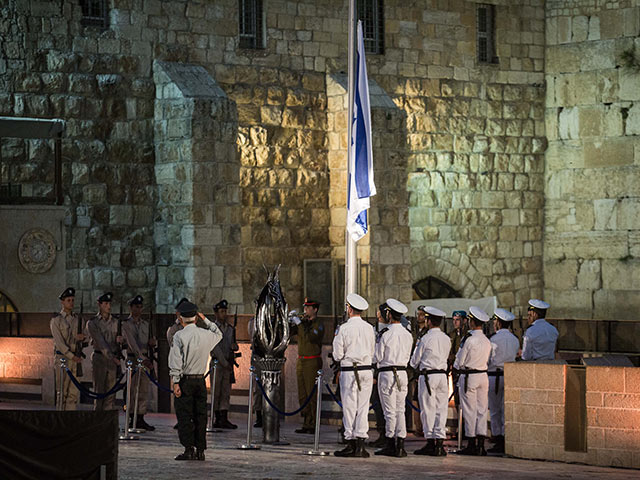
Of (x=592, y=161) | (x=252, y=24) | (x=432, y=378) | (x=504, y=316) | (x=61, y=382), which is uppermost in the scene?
(x=252, y=24)

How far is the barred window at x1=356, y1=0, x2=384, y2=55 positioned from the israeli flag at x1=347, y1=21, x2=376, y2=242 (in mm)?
6990

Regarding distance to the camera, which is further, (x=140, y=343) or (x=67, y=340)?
(x=140, y=343)

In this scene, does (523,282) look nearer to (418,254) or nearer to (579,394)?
(418,254)

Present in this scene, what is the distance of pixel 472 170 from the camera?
25.9m

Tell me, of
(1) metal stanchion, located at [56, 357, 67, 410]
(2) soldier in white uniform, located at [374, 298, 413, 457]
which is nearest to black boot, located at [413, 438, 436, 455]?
(2) soldier in white uniform, located at [374, 298, 413, 457]

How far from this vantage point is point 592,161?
25375 millimetres

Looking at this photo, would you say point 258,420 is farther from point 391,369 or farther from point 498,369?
point 498,369

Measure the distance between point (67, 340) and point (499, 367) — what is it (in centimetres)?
503

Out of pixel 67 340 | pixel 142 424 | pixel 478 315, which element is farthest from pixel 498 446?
pixel 67 340

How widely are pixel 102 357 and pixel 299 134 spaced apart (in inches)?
332

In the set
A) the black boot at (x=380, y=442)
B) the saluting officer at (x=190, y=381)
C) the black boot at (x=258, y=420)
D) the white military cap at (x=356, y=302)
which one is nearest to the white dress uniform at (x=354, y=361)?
the white military cap at (x=356, y=302)

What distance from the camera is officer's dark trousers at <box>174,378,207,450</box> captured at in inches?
531

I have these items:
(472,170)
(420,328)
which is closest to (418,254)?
(472,170)

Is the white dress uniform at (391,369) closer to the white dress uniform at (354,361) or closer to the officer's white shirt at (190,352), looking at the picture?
the white dress uniform at (354,361)
